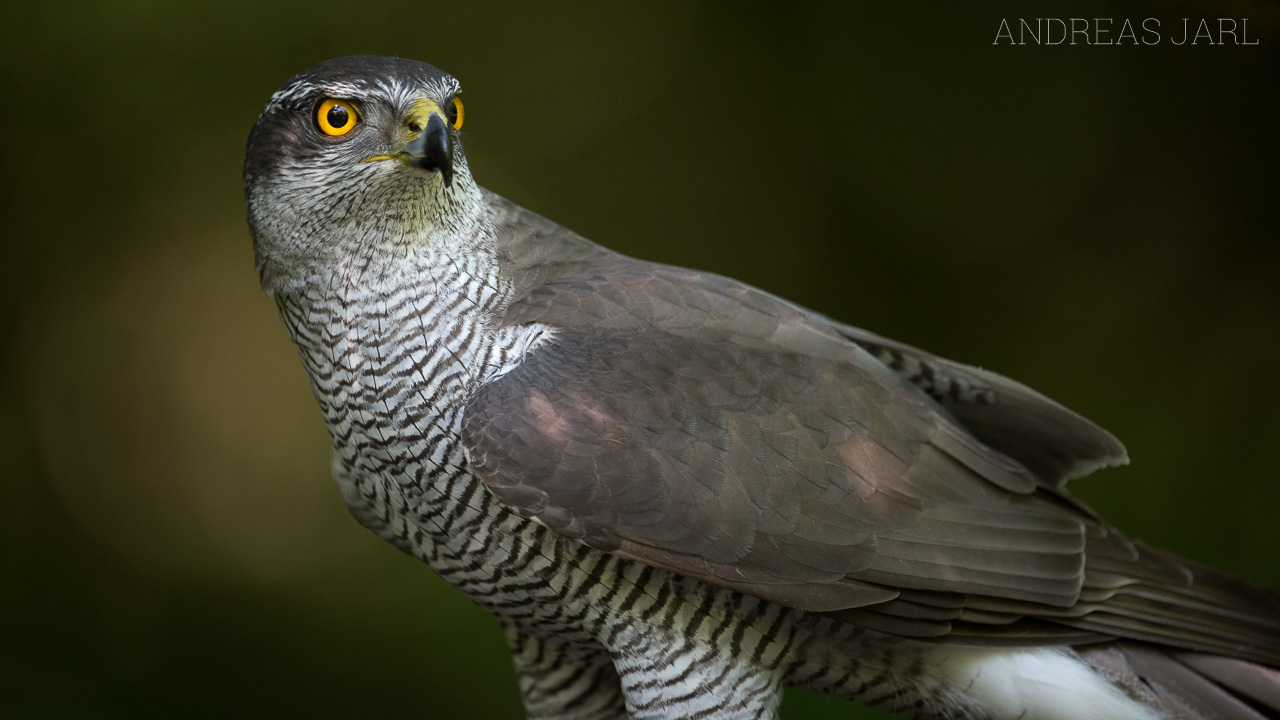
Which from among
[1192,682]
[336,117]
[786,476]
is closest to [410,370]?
[336,117]

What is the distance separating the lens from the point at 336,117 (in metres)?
1.97

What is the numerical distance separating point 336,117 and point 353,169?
120 mm

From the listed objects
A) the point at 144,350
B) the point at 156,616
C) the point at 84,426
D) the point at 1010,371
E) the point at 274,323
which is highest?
the point at 1010,371

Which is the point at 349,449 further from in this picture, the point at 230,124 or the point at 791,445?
the point at 230,124

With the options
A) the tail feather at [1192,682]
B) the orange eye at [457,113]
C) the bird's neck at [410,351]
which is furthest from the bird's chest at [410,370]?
the tail feather at [1192,682]

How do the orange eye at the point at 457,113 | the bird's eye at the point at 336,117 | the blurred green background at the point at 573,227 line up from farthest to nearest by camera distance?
the blurred green background at the point at 573,227
the orange eye at the point at 457,113
the bird's eye at the point at 336,117

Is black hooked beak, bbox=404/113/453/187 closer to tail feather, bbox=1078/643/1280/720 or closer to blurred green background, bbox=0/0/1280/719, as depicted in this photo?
tail feather, bbox=1078/643/1280/720

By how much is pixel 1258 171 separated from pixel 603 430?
342 cm

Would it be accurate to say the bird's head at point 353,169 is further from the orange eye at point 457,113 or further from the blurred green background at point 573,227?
the blurred green background at point 573,227

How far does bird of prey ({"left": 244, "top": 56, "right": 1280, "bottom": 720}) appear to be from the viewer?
75.3 inches

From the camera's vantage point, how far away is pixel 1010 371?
4.36 m

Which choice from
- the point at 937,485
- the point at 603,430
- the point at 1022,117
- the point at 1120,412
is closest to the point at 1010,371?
the point at 1120,412

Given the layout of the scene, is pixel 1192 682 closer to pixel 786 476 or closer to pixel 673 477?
pixel 786 476

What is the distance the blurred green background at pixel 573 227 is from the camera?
3924mm
